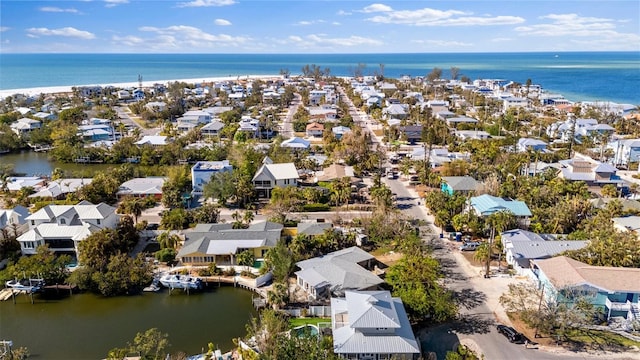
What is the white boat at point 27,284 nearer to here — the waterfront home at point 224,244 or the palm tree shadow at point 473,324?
the waterfront home at point 224,244

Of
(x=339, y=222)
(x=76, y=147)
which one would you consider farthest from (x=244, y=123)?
(x=339, y=222)

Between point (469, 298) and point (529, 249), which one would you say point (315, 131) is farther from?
point (469, 298)

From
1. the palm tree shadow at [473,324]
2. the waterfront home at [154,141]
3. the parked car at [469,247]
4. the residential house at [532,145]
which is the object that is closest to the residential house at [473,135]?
the residential house at [532,145]

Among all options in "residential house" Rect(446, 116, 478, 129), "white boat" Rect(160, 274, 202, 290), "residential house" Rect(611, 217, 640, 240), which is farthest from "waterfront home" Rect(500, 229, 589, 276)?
"residential house" Rect(446, 116, 478, 129)

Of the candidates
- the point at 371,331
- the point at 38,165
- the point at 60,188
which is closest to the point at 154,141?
the point at 38,165

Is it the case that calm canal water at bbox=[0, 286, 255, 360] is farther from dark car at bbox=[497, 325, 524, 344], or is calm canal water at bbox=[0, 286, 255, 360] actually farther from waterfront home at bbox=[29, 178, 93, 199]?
waterfront home at bbox=[29, 178, 93, 199]

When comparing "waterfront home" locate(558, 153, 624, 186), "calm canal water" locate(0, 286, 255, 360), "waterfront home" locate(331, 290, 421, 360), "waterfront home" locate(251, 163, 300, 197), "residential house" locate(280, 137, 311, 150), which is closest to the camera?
"waterfront home" locate(331, 290, 421, 360)
